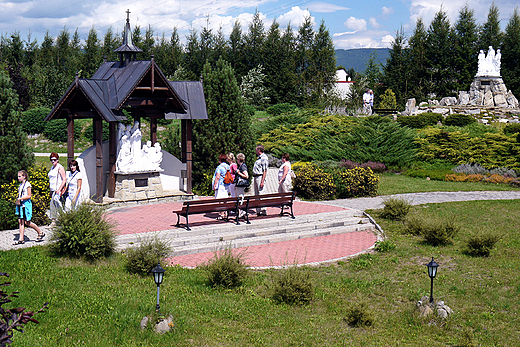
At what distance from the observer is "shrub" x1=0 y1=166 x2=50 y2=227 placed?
39.5 ft

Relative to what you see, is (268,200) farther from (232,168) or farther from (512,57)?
(512,57)

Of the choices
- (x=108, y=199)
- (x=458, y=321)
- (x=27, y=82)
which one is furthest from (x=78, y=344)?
(x=27, y=82)

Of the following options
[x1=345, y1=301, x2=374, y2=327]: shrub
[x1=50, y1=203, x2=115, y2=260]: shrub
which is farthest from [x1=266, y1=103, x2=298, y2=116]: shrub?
[x1=345, y1=301, x2=374, y2=327]: shrub

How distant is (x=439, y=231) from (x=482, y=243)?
1031 millimetres

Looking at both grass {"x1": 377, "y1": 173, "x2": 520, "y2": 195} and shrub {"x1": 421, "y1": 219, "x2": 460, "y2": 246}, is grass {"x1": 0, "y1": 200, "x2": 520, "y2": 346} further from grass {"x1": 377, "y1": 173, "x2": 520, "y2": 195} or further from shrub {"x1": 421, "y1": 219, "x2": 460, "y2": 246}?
grass {"x1": 377, "y1": 173, "x2": 520, "y2": 195}

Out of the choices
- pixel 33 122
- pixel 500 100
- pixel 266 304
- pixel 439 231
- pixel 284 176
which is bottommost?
pixel 266 304

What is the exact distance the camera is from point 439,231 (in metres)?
11.2

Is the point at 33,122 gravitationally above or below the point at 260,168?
above

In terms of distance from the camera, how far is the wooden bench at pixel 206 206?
10922mm

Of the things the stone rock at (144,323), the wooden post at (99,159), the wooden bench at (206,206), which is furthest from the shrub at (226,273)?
the wooden post at (99,159)

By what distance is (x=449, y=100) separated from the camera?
4219 cm

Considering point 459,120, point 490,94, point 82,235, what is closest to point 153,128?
point 82,235

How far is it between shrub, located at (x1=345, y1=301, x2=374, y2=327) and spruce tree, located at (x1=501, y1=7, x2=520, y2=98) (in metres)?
46.6

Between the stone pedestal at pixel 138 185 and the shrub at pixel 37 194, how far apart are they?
2024 millimetres
